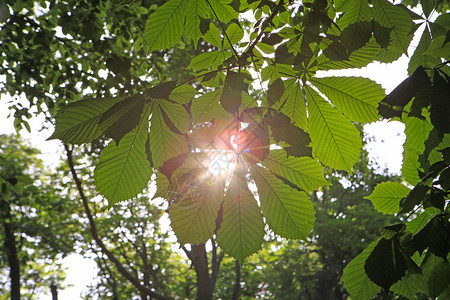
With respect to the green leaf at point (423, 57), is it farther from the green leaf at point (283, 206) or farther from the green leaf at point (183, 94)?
the green leaf at point (183, 94)

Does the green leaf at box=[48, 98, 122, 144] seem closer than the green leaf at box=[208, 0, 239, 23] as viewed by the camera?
Yes

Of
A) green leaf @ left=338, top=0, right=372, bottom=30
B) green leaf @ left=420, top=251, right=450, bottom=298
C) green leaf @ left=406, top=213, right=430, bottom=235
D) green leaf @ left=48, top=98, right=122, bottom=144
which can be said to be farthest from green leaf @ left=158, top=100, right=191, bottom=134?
green leaf @ left=420, top=251, right=450, bottom=298

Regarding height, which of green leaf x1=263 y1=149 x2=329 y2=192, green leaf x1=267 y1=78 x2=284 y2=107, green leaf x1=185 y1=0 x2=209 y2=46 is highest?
green leaf x1=185 y1=0 x2=209 y2=46

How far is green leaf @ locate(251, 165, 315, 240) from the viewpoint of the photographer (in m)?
1.08

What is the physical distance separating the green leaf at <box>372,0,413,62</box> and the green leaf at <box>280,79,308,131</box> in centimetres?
35

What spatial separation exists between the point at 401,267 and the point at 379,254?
6cm

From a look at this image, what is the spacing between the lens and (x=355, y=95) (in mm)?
1207

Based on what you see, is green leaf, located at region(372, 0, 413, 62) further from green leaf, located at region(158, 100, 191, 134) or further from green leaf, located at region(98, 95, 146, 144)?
green leaf, located at region(98, 95, 146, 144)

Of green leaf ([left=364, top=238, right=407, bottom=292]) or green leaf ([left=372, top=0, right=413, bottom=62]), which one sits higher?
green leaf ([left=372, top=0, right=413, bottom=62])

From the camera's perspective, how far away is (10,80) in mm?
5562

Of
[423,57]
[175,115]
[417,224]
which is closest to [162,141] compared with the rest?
[175,115]

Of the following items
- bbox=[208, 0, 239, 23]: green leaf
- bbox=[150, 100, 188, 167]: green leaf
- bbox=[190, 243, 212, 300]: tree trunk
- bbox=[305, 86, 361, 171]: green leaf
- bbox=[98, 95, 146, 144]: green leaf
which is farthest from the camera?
bbox=[190, 243, 212, 300]: tree trunk

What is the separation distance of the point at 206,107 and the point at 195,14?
33 centimetres

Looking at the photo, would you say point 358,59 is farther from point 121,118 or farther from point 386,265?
point 121,118
